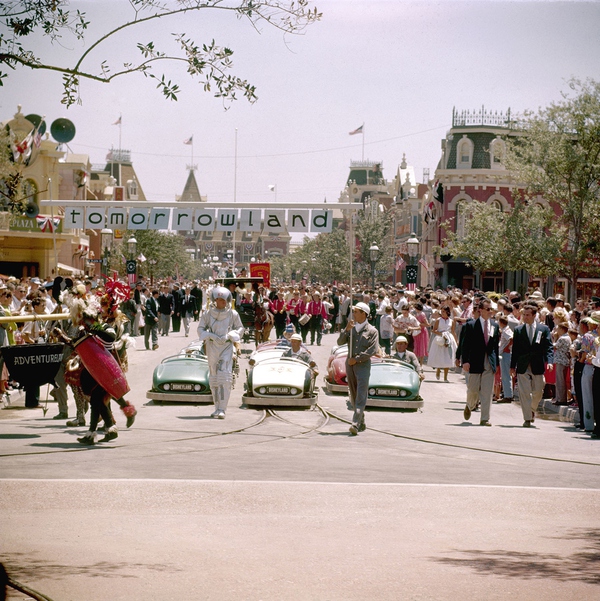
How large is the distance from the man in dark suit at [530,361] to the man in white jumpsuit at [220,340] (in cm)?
422

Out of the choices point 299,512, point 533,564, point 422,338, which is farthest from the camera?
point 422,338

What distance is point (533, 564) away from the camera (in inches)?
261

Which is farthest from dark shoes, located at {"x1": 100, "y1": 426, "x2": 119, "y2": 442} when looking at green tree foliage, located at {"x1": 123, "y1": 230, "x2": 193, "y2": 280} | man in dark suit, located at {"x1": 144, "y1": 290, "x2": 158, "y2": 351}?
green tree foliage, located at {"x1": 123, "y1": 230, "x2": 193, "y2": 280}

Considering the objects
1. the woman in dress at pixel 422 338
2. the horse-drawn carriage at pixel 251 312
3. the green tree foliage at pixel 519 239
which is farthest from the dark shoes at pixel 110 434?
the green tree foliage at pixel 519 239

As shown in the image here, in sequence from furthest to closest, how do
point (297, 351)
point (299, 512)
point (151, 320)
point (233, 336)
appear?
point (151, 320) < point (297, 351) < point (233, 336) < point (299, 512)

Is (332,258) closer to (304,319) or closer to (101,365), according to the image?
(304,319)

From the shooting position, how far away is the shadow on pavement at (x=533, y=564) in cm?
637

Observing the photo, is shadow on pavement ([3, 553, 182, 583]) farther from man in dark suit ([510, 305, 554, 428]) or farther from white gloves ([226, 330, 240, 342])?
man in dark suit ([510, 305, 554, 428])

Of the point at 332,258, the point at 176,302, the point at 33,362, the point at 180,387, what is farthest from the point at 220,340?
the point at 332,258

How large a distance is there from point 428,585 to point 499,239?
28824mm

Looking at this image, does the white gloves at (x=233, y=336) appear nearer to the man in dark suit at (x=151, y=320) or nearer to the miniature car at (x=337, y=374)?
the miniature car at (x=337, y=374)

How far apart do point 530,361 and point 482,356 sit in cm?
71

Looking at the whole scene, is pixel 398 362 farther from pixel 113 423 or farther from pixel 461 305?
pixel 461 305

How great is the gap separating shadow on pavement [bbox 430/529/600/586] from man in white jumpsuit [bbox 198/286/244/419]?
791cm
